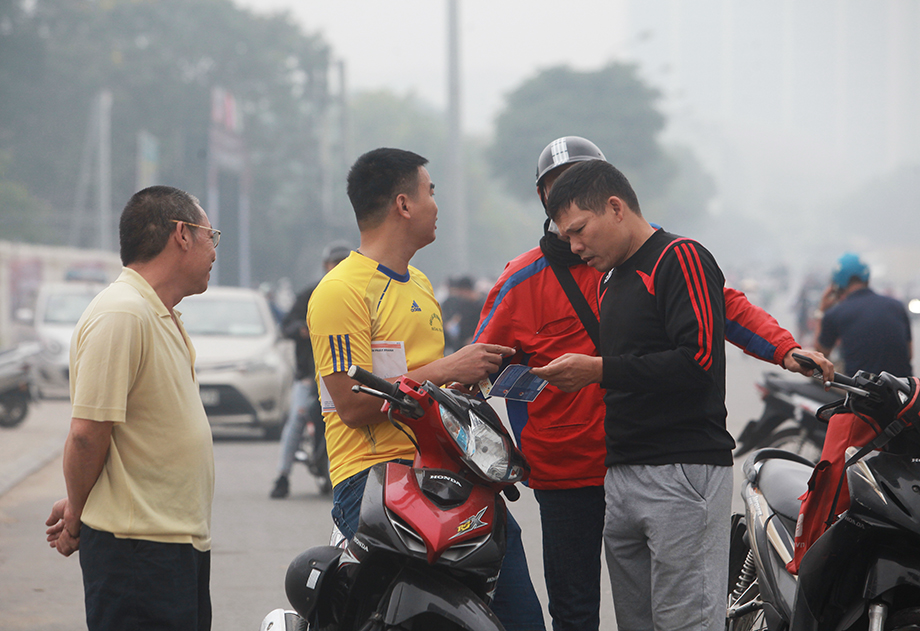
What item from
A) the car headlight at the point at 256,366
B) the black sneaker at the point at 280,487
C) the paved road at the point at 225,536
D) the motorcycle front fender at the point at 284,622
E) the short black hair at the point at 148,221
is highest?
the short black hair at the point at 148,221

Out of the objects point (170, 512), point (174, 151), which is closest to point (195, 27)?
point (174, 151)

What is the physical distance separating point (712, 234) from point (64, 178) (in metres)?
128

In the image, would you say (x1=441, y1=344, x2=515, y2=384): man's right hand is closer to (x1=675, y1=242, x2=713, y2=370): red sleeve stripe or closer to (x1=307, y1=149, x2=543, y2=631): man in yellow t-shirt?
(x1=307, y1=149, x2=543, y2=631): man in yellow t-shirt

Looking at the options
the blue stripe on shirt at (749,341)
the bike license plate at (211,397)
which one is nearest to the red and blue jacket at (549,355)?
the blue stripe on shirt at (749,341)

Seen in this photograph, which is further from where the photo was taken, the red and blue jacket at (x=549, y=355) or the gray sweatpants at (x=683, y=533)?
the red and blue jacket at (x=549, y=355)

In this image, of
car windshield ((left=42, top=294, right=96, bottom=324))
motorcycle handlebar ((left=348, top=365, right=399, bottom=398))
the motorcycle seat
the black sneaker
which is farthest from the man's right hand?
car windshield ((left=42, top=294, right=96, bottom=324))

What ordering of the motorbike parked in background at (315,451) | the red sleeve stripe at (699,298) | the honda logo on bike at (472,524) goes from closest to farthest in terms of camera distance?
1. the honda logo on bike at (472,524)
2. the red sleeve stripe at (699,298)
3. the motorbike parked in background at (315,451)

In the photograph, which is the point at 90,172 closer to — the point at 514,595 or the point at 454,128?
the point at 454,128

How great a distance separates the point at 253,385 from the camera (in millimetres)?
12055

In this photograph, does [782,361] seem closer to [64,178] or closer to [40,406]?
[40,406]

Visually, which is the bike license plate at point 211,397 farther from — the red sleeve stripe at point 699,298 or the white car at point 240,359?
the red sleeve stripe at point 699,298

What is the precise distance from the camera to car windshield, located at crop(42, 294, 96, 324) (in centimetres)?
1647

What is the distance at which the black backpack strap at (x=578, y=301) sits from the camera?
3.49 m

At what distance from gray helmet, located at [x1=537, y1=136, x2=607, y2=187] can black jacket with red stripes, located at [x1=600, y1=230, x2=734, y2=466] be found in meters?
0.66
